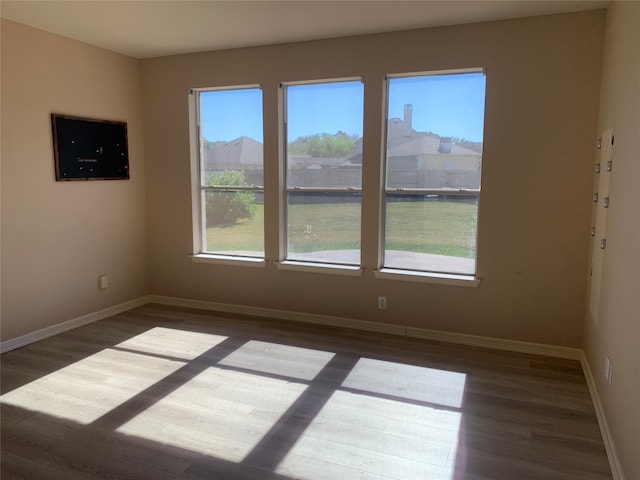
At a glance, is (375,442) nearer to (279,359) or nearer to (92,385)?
(279,359)

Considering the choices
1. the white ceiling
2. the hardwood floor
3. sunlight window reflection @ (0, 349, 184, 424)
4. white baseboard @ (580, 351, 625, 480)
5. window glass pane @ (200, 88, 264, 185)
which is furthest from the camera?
window glass pane @ (200, 88, 264, 185)

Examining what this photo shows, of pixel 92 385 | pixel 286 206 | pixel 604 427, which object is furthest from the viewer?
pixel 286 206

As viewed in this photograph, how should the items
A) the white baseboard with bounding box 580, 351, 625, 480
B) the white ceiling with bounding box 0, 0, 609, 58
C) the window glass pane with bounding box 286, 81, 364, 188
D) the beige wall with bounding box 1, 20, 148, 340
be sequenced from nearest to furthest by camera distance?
the white baseboard with bounding box 580, 351, 625, 480, the white ceiling with bounding box 0, 0, 609, 58, the beige wall with bounding box 1, 20, 148, 340, the window glass pane with bounding box 286, 81, 364, 188

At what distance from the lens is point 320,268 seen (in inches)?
168

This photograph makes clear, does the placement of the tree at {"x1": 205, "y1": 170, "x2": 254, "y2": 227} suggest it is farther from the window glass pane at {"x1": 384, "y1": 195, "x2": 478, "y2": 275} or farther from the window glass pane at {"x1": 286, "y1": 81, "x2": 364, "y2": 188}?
the window glass pane at {"x1": 384, "y1": 195, "x2": 478, "y2": 275}

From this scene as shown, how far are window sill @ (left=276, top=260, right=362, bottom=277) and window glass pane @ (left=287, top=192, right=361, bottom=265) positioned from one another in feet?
0.18

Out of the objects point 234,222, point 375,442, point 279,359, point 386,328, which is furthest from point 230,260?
point 375,442

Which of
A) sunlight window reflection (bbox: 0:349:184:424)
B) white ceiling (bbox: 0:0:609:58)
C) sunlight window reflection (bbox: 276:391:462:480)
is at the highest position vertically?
white ceiling (bbox: 0:0:609:58)

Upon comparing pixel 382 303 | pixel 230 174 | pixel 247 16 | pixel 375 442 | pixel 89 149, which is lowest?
pixel 375 442

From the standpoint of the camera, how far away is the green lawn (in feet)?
12.6

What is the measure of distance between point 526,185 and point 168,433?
9.88 feet

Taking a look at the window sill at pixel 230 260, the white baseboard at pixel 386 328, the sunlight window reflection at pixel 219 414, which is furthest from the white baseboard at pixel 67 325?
the sunlight window reflection at pixel 219 414

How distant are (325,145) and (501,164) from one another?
1.53 m

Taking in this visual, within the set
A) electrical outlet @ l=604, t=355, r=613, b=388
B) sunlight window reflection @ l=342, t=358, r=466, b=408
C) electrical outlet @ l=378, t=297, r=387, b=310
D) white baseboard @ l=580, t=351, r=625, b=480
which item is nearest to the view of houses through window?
electrical outlet @ l=378, t=297, r=387, b=310
